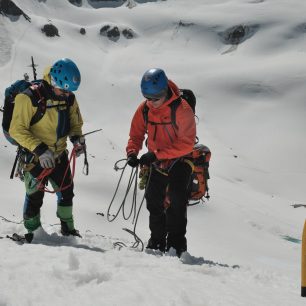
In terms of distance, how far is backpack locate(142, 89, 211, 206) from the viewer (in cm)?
588

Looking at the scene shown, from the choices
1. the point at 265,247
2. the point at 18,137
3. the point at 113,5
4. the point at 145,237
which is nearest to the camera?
the point at 18,137

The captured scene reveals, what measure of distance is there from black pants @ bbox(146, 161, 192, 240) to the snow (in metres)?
0.56

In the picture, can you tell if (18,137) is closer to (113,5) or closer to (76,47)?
(76,47)

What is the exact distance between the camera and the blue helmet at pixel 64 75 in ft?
17.8

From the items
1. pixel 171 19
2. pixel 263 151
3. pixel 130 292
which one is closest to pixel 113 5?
pixel 171 19

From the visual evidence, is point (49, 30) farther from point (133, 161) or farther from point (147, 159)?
point (147, 159)

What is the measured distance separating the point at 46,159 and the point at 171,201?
1.78 metres

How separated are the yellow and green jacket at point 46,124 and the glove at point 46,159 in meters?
0.05

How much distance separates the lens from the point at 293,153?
125 feet

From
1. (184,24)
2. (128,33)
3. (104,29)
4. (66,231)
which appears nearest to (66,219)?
(66,231)

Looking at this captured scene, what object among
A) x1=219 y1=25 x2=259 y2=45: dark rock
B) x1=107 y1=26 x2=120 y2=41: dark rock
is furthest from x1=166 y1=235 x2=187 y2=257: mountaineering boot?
x1=107 y1=26 x2=120 y2=41: dark rock

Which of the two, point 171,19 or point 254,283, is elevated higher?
point 171,19

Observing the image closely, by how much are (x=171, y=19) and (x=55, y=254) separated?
3229 inches

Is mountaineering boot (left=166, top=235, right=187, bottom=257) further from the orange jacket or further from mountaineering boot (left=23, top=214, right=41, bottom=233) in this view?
mountaineering boot (left=23, top=214, right=41, bottom=233)
